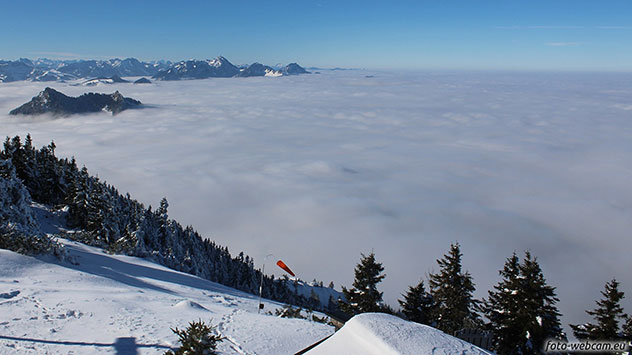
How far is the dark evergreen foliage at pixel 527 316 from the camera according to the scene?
19.1 metres

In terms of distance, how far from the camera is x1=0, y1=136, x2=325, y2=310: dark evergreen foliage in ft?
135

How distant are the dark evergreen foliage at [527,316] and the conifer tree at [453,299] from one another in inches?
116

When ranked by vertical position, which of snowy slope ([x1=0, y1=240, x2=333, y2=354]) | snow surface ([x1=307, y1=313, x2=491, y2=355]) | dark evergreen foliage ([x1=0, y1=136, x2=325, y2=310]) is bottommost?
dark evergreen foliage ([x1=0, y1=136, x2=325, y2=310])

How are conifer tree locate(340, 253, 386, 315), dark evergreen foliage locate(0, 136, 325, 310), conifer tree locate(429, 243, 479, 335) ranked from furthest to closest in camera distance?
1. dark evergreen foliage locate(0, 136, 325, 310)
2. conifer tree locate(340, 253, 386, 315)
3. conifer tree locate(429, 243, 479, 335)

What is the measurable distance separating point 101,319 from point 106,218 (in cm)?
4217

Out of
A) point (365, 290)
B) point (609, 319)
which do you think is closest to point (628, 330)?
point (609, 319)

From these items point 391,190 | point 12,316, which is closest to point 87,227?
point 12,316

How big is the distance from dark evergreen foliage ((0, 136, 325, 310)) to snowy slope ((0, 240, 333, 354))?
16.9 meters

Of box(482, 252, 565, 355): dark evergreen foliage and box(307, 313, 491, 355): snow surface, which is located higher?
box(307, 313, 491, 355): snow surface

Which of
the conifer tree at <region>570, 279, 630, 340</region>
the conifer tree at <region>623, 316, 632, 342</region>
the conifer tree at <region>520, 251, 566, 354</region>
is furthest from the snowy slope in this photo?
the conifer tree at <region>623, 316, 632, 342</region>

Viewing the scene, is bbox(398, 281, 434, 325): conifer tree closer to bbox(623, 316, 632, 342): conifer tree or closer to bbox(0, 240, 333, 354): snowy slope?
bbox(623, 316, 632, 342): conifer tree

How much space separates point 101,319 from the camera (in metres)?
12.2

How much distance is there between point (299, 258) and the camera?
120 meters

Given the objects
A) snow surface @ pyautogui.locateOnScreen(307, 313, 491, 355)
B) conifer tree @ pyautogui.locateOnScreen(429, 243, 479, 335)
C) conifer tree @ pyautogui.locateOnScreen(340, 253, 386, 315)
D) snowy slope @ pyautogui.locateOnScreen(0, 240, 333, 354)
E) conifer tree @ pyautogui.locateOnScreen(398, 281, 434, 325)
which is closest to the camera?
snow surface @ pyautogui.locateOnScreen(307, 313, 491, 355)
